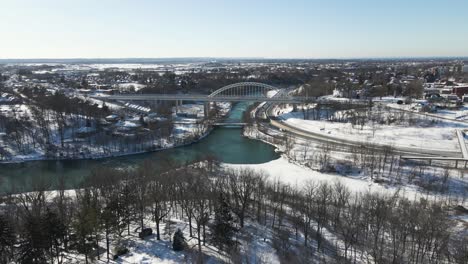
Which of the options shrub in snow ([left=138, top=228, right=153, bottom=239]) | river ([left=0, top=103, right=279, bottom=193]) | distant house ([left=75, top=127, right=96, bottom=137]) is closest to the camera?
shrub in snow ([left=138, top=228, right=153, bottom=239])

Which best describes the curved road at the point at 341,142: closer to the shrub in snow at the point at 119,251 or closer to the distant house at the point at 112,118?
the distant house at the point at 112,118

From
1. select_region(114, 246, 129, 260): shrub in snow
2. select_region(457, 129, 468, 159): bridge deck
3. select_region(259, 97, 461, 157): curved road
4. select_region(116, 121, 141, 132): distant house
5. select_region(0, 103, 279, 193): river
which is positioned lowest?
select_region(0, 103, 279, 193): river

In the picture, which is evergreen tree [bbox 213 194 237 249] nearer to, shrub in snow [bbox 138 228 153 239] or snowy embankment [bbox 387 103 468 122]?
shrub in snow [bbox 138 228 153 239]

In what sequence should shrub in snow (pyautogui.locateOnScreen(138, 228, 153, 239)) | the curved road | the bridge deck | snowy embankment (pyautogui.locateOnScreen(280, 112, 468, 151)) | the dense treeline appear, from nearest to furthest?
the dense treeline
shrub in snow (pyautogui.locateOnScreen(138, 228, 153, 239))
the bridge deck
the curved road
snowy embankment (pyautogui.locateOnScreen(280, 112, 468, 151))

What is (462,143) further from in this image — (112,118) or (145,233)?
(112,118)

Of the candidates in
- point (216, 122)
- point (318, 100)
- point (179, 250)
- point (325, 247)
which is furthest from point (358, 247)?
point (318, 100)

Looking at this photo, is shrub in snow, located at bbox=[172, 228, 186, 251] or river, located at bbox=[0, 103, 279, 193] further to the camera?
river, located at bbox=[0, 103, 279, 193]

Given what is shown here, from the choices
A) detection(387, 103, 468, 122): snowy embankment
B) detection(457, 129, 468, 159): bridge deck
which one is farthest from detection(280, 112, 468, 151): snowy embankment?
detection(387, 103, 468, 122): snowy embankment
